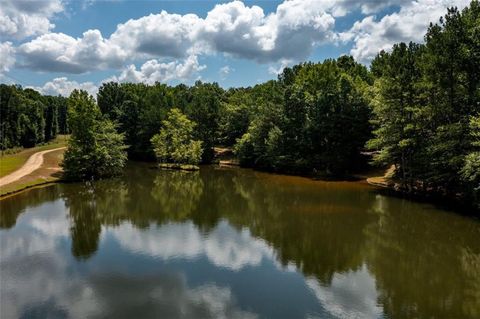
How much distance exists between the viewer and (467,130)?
3522cm

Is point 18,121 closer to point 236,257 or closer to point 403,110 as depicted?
point 403,110

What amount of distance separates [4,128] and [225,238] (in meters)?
77.2

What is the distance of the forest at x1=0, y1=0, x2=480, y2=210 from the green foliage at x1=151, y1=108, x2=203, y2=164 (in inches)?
7.2

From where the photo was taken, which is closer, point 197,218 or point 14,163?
point 197,218

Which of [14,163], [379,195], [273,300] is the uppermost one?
[14,163]

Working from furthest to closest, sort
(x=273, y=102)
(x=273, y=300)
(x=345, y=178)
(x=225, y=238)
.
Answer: (x=273, y=102), (x=345, y=178), (x=225, y=238), (x=273, y=300)

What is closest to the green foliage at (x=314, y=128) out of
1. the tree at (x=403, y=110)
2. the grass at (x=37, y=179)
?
the tree at (x=403, y=110)

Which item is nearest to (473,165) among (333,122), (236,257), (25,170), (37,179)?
(236,257)

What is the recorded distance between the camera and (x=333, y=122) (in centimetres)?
5572

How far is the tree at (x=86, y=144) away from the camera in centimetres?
5300

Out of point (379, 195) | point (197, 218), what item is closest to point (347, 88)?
point (379, 195)

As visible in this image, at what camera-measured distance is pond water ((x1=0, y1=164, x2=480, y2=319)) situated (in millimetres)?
18062

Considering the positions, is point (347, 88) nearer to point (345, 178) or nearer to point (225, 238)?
point (345, 178)

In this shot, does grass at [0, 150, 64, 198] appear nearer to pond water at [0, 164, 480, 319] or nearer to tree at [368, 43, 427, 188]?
pond water at [0, 164, 480, 319]
